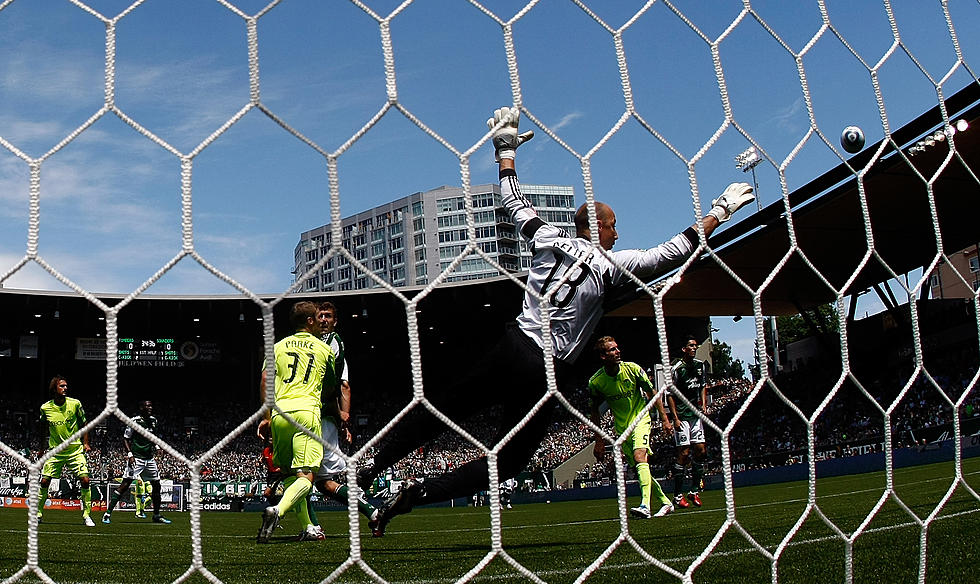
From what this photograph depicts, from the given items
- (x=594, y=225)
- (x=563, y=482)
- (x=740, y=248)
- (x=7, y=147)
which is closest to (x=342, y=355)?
(x=594, y=225)

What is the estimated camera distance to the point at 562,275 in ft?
9.61

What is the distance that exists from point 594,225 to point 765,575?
126 centimetres

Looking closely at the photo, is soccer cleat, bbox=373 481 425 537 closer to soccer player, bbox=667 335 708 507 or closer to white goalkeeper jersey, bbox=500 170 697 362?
white goalkeeper jersey, bbox=500 170 697 362

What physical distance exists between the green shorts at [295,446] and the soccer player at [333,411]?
11 centimetres

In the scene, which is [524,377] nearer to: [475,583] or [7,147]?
[475,583]

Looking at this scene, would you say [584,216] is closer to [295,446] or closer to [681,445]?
[295,446]

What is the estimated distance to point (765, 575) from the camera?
2.59m

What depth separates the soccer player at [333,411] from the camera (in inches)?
171

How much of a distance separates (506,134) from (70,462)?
743 cm

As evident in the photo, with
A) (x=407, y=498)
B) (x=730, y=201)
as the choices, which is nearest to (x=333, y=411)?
(x=407, y=498)

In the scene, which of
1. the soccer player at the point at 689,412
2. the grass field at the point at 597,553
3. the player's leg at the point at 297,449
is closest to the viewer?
the grass field at the point at 597,553

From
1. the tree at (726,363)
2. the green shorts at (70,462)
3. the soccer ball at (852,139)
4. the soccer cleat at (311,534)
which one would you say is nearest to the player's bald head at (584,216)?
the soccer cleat at (311,534)

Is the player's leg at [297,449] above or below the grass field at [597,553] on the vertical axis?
above

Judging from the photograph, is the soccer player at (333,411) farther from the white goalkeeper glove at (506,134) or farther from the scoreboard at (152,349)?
the scoreboard at (152,349)
